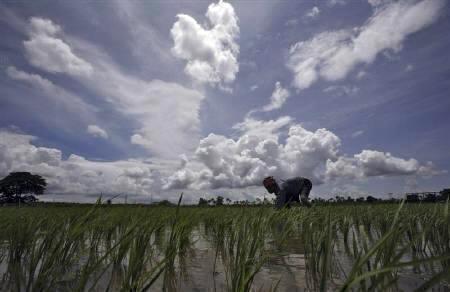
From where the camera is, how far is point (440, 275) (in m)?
0.74

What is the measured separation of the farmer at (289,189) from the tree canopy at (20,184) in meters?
77.2

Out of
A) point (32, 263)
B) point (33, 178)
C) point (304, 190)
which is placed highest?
point (33, 178)

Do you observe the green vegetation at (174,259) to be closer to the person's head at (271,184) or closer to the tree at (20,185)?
the person's head at (271,184)

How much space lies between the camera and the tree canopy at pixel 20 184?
66.4m

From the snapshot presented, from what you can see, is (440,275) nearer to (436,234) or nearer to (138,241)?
(138,241)

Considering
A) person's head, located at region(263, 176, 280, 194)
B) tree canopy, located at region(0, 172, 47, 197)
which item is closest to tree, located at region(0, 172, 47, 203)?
tree canopy, located at region(0, 172, 47, 197)

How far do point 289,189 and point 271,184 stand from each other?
65 centimetres

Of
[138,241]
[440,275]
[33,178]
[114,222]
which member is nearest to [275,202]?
[114,222]

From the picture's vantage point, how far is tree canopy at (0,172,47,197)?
66438 mm

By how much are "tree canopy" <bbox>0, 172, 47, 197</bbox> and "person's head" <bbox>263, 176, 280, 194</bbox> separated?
7704 centimetres

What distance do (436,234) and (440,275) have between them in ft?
9.44

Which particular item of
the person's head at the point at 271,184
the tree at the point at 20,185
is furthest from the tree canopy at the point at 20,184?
the person's head at the point at 271,184

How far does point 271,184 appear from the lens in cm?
801

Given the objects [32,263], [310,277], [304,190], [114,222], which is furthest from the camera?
[304,190]
